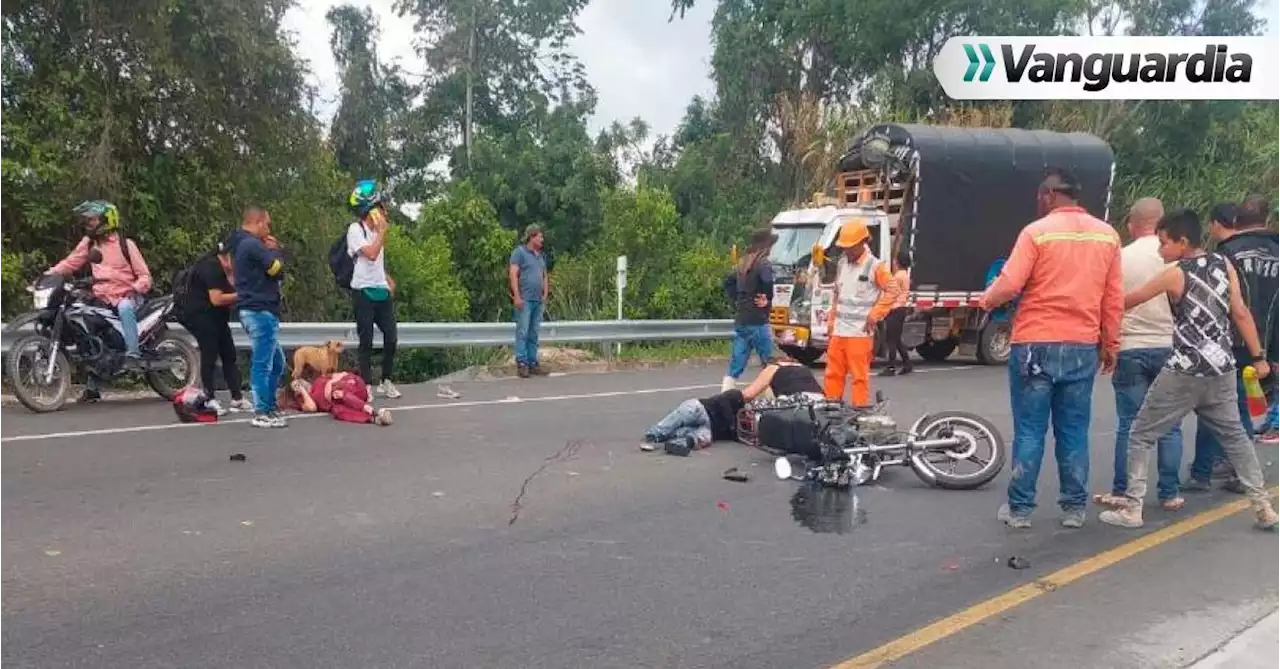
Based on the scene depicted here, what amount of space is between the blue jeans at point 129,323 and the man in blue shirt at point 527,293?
449cm

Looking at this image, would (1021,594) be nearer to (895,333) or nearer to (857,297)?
(857,297)

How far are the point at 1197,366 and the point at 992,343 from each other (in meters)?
10.9

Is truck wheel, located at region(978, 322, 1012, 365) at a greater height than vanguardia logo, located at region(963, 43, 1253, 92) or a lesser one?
lesser

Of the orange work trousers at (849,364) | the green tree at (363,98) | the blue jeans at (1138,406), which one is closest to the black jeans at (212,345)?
the orange work trousers at (849,364)

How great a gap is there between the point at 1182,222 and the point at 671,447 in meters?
3.62

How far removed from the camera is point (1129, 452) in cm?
606

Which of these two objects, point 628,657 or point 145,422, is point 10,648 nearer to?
point 628,657

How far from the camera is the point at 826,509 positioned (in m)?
6.38

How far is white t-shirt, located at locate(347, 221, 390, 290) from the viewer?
31.2 ft

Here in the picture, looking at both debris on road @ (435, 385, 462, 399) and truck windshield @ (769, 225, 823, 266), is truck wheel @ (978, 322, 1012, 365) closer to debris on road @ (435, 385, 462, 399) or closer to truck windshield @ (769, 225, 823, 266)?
truck windshield @ (769, 225, 823, 266)

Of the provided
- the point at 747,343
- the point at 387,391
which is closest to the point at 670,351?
the point at 747,343

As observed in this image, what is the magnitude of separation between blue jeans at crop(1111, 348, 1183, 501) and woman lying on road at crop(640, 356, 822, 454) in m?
2.14

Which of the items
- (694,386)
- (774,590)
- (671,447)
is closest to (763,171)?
(694,386)

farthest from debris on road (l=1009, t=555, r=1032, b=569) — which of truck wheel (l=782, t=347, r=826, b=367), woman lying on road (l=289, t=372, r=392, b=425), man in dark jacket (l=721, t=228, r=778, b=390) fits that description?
truck wheel (l=782, t=347, r=826, b=367)
